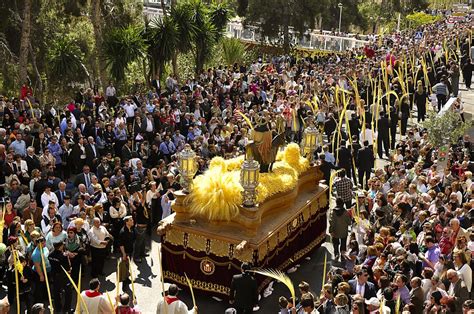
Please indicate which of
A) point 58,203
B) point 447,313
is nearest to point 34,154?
point 58,203

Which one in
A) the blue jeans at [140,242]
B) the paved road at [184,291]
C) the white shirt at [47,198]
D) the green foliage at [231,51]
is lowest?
the paved road at [184,291]

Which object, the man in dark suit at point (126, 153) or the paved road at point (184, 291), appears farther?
the man in dark suit at point (126, 153)

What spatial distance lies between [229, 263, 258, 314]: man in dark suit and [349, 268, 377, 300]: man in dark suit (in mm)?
1598

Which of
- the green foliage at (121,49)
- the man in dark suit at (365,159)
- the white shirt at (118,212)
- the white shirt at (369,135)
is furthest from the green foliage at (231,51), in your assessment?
the white shirt at (118,212)

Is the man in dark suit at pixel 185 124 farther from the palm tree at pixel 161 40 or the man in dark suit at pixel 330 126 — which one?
the palm tree at pixel 161 40

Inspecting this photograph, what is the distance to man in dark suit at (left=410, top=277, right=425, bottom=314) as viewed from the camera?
9.91m

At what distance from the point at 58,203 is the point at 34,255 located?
2.74 metres

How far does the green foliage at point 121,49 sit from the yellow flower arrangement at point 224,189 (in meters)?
12.8

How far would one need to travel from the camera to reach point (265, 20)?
135 ft

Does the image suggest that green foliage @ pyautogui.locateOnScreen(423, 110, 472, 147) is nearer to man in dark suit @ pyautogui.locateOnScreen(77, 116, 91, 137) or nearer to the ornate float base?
the ornate float base

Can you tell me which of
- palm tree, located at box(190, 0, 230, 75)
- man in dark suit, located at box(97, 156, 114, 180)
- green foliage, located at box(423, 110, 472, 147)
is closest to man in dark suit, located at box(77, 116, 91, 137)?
man in dark suit, located at box(97, 156, 114, 180)

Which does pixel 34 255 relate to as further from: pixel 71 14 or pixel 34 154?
pixel 71 14

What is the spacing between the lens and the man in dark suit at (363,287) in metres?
10.3

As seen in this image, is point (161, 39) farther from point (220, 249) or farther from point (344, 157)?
point (220, 249)
